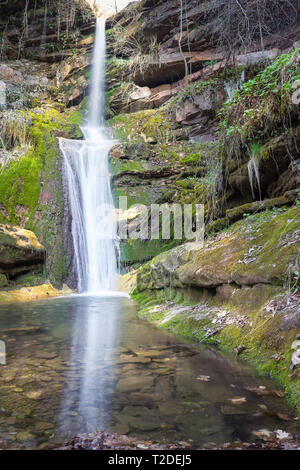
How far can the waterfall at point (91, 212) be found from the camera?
422 inches

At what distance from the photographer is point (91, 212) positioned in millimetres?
11867

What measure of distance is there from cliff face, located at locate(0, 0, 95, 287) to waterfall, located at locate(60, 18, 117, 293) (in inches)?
18.4

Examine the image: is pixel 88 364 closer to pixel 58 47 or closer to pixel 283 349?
pixel 283 349

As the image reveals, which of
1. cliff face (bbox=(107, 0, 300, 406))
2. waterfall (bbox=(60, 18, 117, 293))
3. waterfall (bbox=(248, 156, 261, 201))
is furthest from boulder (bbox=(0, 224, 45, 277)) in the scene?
waterfall (bbox=(248, 156, 261, 201))

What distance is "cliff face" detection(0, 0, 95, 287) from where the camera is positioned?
10727 millimetres

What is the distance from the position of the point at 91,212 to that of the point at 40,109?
22.2ft

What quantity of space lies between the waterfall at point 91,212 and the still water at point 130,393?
642 centimetres

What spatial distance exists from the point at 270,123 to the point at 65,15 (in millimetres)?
20571

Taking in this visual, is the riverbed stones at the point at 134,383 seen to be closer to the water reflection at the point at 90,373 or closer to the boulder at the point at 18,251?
the water reflection at the point at 90,373

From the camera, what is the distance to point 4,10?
19.1 metres

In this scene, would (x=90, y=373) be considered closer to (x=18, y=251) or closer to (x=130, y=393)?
(x=130, y=393)

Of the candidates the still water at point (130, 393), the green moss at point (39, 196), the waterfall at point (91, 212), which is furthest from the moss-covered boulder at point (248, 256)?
the green moss at point (39, 196)
